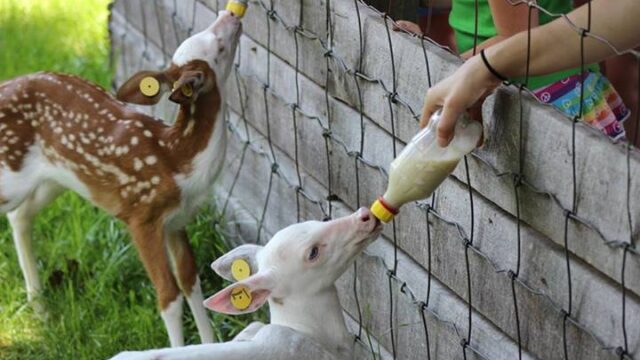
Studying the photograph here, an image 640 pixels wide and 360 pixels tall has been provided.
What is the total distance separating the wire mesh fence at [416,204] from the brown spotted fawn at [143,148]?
31 cm

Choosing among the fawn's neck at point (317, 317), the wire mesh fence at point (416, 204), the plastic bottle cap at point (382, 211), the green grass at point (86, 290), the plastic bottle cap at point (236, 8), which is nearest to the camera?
the wire mesh fence at point (416, 204)

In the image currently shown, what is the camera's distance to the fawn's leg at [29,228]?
3.63 m

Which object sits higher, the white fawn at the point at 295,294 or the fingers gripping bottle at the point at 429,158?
the fingers gripping bottle at the point at 429,158

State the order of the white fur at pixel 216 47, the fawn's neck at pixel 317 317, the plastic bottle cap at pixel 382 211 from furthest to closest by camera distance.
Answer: the white fur at pixel 216 47 < the fawn's neck at pixel 317 317 < the plastic bottle cap at pixel 382 211

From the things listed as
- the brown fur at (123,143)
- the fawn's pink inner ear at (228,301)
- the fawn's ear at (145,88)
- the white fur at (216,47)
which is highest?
the white fur at (216,47)

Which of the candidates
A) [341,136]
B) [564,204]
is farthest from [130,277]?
[564,204]

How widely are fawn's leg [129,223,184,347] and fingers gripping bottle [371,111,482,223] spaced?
36.3 inches

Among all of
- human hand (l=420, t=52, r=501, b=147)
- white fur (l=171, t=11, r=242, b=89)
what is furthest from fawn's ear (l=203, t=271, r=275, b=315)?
white fur (l=171, t=11, r=242, b=89)

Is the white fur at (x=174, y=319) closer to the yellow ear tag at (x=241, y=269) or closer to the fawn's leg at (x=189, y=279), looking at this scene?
the fawn's leg at (x=189, y=279)

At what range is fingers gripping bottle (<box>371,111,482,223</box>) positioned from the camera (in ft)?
8.30

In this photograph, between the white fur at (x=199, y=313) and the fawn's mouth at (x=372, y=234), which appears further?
the white fur at (x=199, y=313)

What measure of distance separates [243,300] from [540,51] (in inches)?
30.9

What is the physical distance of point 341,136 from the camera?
3398 millimetres

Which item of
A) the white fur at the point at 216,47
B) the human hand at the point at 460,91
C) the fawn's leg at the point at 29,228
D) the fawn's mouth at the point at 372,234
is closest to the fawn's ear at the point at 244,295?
the fawn's mouth at the point at 372,234
